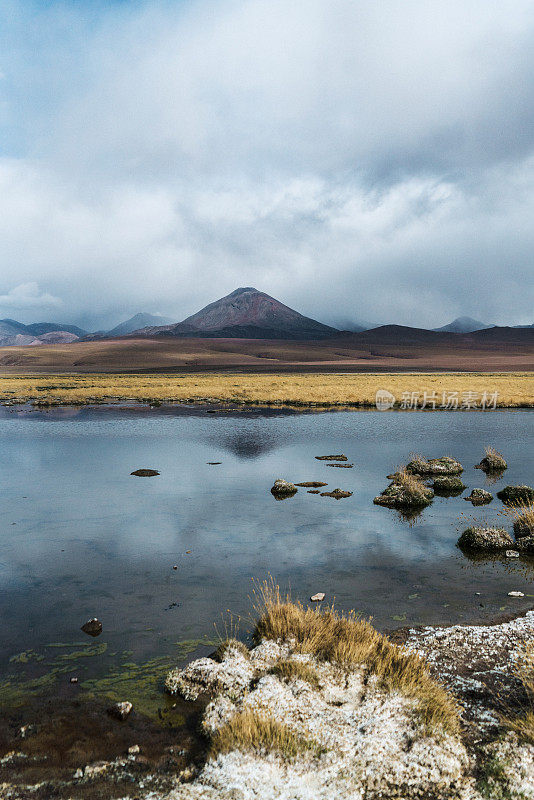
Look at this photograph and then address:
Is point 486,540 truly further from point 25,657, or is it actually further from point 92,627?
point 25,657

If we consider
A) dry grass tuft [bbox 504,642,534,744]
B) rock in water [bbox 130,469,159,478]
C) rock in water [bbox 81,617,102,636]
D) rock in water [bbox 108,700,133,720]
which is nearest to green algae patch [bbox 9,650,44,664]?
rock in water [bbox 81,617,102,636]

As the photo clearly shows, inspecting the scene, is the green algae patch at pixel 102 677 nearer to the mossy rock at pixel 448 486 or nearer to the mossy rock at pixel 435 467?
the mossy rock at pixel 448 486

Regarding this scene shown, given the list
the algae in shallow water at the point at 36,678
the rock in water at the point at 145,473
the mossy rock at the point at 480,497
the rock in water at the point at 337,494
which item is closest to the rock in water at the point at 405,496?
the rock in water at the point at 337,494

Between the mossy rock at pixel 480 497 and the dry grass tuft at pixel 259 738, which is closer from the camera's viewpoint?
the dry grass tuft at pixel 259 738

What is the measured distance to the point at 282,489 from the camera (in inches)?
760

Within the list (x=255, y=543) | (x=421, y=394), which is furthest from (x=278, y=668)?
(x=421, y=394)

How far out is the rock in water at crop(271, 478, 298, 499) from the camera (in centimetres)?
1914

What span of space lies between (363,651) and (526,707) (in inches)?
89.6

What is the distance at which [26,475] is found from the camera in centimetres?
2253

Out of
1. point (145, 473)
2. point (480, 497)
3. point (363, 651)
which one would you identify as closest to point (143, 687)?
point (363, 651)

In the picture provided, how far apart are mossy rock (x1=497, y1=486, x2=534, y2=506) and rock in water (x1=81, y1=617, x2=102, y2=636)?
1448 cm

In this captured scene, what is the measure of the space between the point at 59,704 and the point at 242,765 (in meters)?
3.20

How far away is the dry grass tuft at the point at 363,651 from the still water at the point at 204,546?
100cm

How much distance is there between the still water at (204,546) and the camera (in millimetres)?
9680
